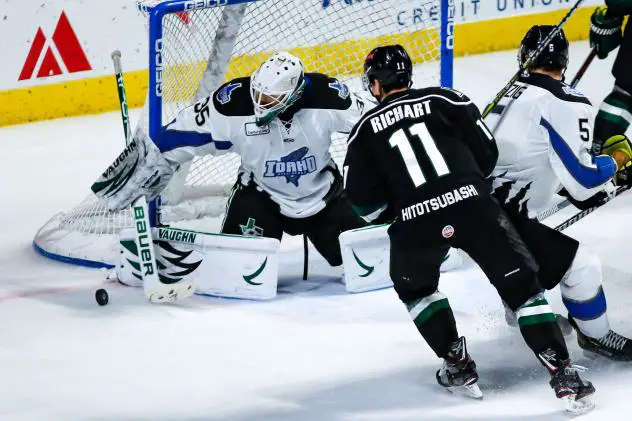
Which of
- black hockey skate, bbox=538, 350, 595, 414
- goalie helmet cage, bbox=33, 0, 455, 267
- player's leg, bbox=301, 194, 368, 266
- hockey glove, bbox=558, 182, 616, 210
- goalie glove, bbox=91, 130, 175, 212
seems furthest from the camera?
goalie helmet cage, bbox=33, 0, 455, 267

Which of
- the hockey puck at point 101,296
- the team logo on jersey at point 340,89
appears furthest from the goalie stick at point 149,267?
the team logo on jersey at point 340,89

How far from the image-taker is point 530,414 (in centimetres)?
336

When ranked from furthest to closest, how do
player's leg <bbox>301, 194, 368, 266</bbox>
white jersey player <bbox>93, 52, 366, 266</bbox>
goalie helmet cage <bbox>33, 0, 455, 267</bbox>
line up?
goalie helmet cage <bbox>33, 0, 455, 267</bbox>, player's leg <bbox>301, 194, 368, 266</bbox>, white jersey player <bbox>93, 52, 366, 266</bbox>

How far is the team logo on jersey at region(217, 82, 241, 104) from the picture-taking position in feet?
14.4

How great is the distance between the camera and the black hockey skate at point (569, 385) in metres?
3.28

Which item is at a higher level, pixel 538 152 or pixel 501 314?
pixel 538 152

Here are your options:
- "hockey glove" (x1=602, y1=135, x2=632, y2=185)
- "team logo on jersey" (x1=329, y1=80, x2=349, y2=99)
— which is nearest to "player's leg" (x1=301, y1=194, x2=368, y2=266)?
"team logo on jersey" (x1=329, y1=80, x2=349, y2=99)

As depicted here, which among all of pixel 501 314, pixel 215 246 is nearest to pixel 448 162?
pixel 501 314

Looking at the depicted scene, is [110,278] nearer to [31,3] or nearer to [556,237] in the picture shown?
[556,237]

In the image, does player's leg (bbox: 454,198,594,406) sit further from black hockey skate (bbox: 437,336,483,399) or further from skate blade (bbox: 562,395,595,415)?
black hockey skate (bbox: 437,336,483,399)

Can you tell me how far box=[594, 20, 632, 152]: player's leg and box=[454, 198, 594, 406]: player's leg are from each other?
1.75m

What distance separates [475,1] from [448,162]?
4.80 metres

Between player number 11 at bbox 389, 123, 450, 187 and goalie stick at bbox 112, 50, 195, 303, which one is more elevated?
player number 11 at bbox 389, 123, 450, 187

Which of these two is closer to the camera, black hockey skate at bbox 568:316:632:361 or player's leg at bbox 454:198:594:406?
player's leg at bbox 454:198:594:406
